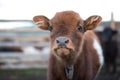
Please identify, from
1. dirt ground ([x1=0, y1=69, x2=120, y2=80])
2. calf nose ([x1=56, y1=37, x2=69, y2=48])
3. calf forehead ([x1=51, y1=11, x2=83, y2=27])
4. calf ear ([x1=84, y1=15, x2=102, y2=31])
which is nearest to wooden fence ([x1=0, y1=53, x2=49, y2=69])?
dirt ground ([x1=0, y1=69, x2=120, y2=80])

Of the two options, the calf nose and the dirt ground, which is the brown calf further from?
the dirt ground

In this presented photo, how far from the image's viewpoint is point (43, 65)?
37.4ft

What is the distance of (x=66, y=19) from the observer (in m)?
5.80

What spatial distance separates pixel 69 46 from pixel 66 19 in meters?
0.44

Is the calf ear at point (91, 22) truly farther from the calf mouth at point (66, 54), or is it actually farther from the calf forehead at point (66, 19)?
the calf mouth at point (66, 54)

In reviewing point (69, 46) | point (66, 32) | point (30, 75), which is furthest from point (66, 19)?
point (30, 75)

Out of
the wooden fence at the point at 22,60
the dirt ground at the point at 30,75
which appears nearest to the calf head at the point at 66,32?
the dirt ground at the point at 30,75

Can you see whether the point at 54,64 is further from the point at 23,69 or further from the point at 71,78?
the point at 23,69

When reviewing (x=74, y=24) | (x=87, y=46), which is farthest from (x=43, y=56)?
(x=74, y=24)

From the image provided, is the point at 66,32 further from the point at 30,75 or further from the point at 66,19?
the point at 30,75

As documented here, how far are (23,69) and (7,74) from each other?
840 mm

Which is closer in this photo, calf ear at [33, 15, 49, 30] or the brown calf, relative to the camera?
the brown calf

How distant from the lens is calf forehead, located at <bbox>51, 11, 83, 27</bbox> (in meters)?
5.77

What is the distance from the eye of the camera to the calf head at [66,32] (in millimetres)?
5530
